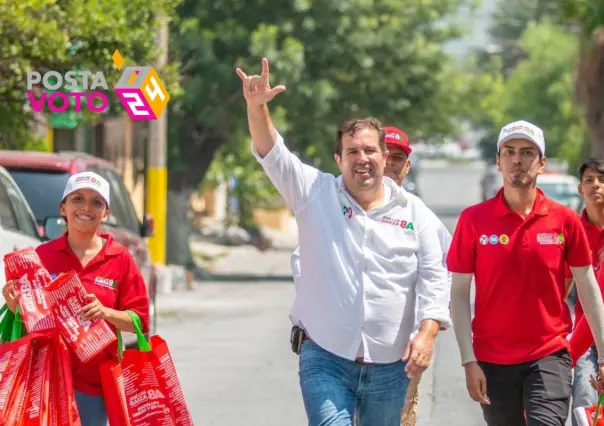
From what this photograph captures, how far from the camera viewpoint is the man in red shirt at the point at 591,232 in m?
7.22

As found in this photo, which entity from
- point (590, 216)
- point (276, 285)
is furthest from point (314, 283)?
point (276, 285)

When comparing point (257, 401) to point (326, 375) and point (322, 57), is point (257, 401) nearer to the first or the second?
point (326, 375)

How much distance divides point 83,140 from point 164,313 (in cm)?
914

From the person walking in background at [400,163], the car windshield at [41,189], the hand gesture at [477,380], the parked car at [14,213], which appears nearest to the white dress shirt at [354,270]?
the hand gesture at [477,380]

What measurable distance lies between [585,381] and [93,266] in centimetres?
266

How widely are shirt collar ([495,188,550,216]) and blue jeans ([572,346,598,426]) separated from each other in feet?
4.44

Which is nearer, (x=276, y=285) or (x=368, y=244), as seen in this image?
(x=368, y=244)

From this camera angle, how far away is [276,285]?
77.5ft

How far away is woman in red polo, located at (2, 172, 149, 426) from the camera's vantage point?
19.4 ft

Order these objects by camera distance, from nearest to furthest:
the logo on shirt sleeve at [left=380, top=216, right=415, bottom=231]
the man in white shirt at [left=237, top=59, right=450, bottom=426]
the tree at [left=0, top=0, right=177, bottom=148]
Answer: the man in white shirt at [left=237, top=59, right=450, bottom=426]
the logo on shirt sleeve at [left=380, top=216, right=415, bottom=231]
the tree at [left=0, top=0, right=177, bottom=148]

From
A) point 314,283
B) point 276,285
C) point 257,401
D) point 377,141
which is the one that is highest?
point 377,141
